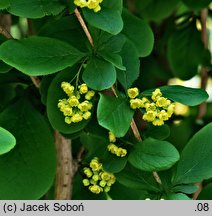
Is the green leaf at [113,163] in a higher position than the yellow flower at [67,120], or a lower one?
lower

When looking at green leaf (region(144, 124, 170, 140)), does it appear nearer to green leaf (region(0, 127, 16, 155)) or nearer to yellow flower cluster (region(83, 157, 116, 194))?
yellow flower cluster (region(83, 157, 116, 194))

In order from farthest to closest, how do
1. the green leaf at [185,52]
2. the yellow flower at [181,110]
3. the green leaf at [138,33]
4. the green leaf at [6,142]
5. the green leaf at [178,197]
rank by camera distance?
the yellow flower at [181,110] < the green leaf at [185,52] < the green leaf at [138,33] < the green leaf at [178,197] < the green leaf at [6,142]

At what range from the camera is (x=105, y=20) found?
62 cm

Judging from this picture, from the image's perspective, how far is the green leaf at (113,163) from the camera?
0.68m

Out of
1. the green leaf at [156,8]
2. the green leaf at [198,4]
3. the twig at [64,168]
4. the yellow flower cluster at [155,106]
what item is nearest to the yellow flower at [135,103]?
the yellow flower cluster at [155,106]

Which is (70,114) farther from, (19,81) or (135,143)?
(19,81)

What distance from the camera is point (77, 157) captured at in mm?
888

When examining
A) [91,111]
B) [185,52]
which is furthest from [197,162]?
[185,52]

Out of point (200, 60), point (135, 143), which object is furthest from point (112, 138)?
point (200, 60)

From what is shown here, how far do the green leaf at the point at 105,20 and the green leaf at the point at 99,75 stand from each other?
0.05 metres

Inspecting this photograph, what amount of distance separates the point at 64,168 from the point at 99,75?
10.0 inches

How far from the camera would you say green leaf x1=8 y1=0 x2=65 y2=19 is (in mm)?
626

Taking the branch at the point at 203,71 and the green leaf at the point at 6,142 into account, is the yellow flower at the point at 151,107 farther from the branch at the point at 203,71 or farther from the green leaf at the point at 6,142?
the branch at the point at 203,71

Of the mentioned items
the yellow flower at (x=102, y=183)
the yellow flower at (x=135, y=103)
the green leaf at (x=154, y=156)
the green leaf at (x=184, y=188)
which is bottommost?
the yellow flower at (x=102, y=183)
